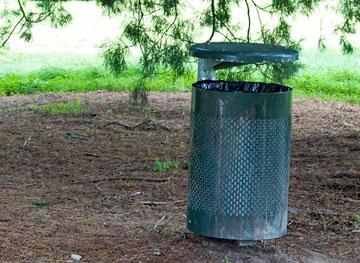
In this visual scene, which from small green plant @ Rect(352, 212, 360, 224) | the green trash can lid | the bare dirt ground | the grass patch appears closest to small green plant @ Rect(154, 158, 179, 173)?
the bare dirt ground

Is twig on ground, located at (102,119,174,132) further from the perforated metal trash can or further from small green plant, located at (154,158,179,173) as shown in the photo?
the perforated metal trash can

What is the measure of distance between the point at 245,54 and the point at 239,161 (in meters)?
0.63

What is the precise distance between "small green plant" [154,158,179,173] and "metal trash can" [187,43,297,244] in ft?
7.86

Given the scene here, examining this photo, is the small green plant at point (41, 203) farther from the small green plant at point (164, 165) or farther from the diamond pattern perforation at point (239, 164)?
the diamond pattern perforation at point (239, 164)

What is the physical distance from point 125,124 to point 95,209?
346cm

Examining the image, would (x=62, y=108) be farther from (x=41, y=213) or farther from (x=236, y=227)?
(x=236, y=227)

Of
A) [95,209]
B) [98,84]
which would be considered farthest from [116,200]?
[98,84]

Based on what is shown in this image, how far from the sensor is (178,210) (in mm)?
6398

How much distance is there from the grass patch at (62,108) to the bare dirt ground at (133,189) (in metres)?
0.14

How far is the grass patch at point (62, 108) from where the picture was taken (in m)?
10.5

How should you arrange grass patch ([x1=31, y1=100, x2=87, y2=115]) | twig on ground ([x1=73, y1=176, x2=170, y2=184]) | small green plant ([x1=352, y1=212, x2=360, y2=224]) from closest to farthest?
small green plant ([x1=352, y1=212, x2=360, y2=224]), twig on ground ([x1=73, y1=176, x2=170, y2=184]), grass patch ([x1=31, y1=100, x2=87, y2=115])

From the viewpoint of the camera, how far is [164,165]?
781cm

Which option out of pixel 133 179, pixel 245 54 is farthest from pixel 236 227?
pixel 133 179

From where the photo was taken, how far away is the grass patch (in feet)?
34.6
